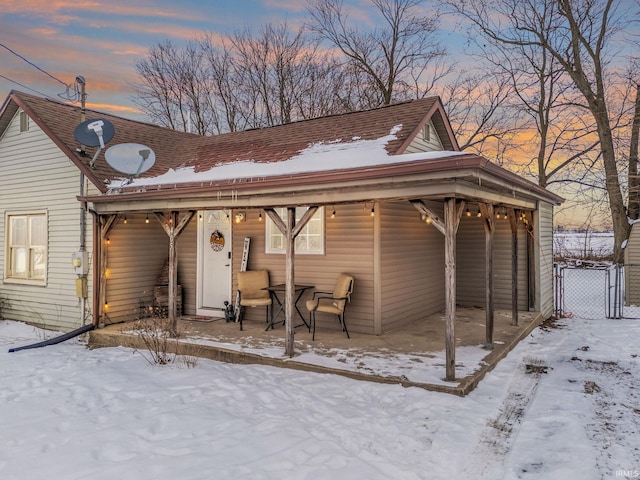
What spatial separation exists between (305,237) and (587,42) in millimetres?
13476

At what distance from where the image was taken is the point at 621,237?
1475 centimetres

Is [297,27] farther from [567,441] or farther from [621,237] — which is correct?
[567,441]

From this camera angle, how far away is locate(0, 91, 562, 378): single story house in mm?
6938

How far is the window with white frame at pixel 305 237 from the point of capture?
24.3ft

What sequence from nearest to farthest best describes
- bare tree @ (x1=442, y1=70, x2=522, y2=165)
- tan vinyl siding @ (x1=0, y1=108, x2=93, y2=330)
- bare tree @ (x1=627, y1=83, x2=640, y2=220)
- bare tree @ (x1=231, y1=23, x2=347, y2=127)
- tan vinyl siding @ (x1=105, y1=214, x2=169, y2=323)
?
tan vinyl siding @ (x1=105, y1=214, x2=169, y2=323) → tan vinyl siding @ (x1=0, y1=108, x2=93, y2=330) → bare tree @ (x1=627, y1=83, x2=640, y2=220) → bare tree @ (x1=442, y1=70, x2=522, y2=165) → bare tree @ (x1=231, y1=23, x2=347, y2=127)

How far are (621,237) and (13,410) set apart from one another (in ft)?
56.0

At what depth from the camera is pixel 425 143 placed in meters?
8.80

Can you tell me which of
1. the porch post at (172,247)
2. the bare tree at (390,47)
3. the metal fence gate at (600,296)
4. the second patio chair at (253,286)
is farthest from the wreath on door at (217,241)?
the bare tree at (390,47)

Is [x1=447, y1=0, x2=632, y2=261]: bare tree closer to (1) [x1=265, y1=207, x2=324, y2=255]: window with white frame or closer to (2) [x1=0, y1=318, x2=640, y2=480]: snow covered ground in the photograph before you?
(2) [x1=0, y1=318, x2=640, y2=480]: snow covered ground

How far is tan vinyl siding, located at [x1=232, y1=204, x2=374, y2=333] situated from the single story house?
2 cm

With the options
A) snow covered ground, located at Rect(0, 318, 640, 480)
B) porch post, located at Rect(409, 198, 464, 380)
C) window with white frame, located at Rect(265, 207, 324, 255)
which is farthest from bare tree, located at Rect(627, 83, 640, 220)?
porch post, located at Rect(409, 198, 464, 380)

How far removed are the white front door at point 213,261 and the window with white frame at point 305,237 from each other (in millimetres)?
962

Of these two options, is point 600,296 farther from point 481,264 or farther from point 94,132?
point 94,132

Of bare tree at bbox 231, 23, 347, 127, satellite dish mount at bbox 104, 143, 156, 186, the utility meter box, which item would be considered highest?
bare tree at bbox 231, 23, 347, 127
